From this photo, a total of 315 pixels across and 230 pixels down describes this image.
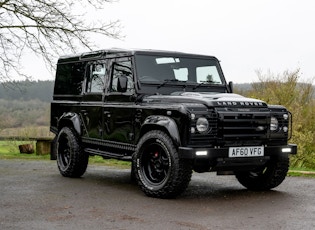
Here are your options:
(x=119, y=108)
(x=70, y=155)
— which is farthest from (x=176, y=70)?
(x=70, y=155)

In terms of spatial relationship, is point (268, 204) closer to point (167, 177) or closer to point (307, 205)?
point (307, 205)

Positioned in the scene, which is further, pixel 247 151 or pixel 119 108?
pixel 119 108

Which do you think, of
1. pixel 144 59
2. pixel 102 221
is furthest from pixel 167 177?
pixel 144 59

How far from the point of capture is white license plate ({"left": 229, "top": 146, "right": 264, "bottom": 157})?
7551 millimetres

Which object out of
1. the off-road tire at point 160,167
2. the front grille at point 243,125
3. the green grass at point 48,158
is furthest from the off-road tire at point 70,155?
the front grille at point 243,125

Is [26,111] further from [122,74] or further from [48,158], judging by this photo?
[122,74]

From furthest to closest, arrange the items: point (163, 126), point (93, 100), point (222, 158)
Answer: point (93, 100)
point (163, 126)
point (222, 158)

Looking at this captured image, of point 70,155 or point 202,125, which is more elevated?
point 202,125

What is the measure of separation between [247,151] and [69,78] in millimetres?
4655

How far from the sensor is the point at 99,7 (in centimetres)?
1991

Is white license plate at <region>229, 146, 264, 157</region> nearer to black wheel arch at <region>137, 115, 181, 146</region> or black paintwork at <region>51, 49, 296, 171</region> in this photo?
black paintwork at <region>51, 49, 296, 171</region>

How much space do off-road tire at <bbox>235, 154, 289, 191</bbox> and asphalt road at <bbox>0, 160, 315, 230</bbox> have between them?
0.16 metres

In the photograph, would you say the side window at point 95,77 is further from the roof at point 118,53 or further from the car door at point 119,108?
the car door at point 119,108

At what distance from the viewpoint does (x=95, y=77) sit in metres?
9.92
